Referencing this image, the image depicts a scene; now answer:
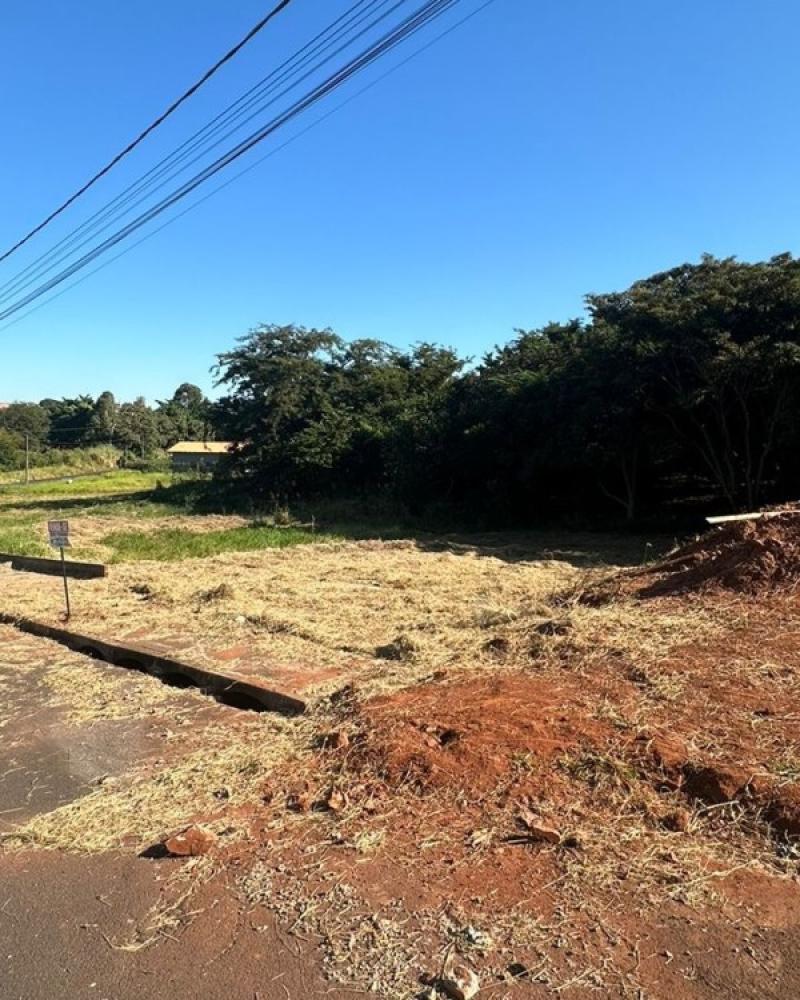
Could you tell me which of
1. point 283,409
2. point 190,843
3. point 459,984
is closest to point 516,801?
point 459,984

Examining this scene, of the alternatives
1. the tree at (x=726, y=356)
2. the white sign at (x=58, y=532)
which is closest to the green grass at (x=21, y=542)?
the white sign at (x=58, y=532)

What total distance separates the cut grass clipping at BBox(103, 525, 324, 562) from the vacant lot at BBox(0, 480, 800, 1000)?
34.1 ft

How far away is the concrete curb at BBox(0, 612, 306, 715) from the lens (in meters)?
5.96

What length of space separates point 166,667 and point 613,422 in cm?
1478

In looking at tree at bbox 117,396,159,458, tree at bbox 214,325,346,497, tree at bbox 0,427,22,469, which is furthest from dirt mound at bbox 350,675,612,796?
tree at bbox 117,396,159,458

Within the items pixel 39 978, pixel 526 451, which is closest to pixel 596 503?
pixel 526 451

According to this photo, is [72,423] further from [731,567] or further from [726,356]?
[731,567]

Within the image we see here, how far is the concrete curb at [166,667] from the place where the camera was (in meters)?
5.96

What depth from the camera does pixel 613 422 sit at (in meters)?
19.6

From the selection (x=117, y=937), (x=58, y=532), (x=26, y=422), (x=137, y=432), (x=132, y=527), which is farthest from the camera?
(x=26, y=422)

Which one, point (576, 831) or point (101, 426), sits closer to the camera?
point (576, 831)

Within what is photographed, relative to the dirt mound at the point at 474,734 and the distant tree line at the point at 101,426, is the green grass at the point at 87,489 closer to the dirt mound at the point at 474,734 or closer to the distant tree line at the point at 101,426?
the distant tree line at the point at 101,426

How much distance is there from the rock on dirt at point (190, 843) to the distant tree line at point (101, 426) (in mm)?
82507

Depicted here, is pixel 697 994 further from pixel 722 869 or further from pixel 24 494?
pixel 24 494
